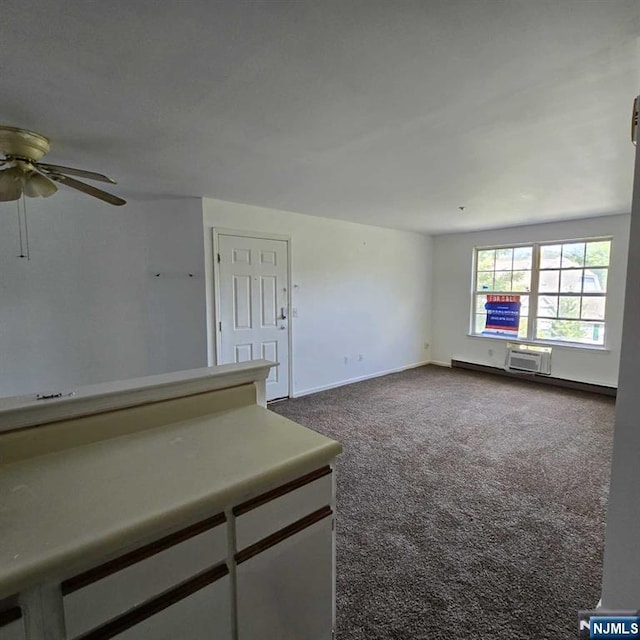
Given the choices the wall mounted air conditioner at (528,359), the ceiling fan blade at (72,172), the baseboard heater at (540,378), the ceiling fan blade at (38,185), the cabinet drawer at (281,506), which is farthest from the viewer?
the wall mounted air conditioner at (528,359)

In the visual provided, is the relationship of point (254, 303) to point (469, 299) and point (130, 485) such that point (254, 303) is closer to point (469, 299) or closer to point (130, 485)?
point (130, 485)

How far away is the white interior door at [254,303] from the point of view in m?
3.92

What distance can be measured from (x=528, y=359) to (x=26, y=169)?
6.00 meters

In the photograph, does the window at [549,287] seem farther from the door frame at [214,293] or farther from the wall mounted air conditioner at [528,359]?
the door frame at [214,293]

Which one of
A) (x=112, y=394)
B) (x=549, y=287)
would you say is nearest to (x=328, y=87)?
(x=112, y=394)

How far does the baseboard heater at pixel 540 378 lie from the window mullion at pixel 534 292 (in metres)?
0.58

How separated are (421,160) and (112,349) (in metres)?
3.59

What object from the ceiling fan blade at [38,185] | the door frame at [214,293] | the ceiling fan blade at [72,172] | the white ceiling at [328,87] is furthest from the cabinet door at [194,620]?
the door frame at [214,293]

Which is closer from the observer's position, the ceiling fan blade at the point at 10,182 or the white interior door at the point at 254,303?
the ceiling fan blade at the point at 10,182

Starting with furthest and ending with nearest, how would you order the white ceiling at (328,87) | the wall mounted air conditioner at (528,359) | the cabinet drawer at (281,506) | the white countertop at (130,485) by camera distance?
the wall mounted air conditioner at (528,359) → the white ceiling at (328,87) → the cabinet drawer at (281,506) → the white countertop at (130,485)

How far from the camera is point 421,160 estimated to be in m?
2.62

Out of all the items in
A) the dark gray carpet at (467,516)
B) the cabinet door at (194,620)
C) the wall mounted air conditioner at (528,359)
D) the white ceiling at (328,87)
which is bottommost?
the dark gray carpet at (467,516)

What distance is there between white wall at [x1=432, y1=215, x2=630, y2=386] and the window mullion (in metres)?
0.23

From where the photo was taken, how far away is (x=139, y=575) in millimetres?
847
